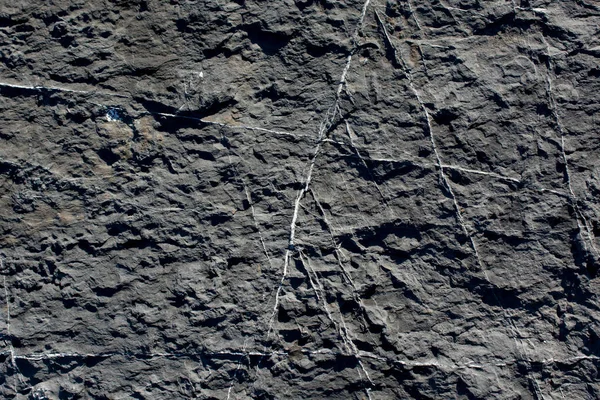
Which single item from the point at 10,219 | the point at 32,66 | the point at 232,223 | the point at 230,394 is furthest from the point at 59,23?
the point at 230,394

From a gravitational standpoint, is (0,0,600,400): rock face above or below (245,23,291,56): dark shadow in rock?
below

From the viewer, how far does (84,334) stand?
144 cm

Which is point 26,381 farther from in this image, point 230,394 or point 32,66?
point 32,66

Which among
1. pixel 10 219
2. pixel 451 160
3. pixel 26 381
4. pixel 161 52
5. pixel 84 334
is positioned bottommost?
pixel 26 381

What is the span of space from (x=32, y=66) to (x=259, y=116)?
19.3 inches

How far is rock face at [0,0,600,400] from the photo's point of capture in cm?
142

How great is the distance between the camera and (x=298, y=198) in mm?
1463

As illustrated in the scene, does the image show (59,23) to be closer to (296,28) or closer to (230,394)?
(296,28)

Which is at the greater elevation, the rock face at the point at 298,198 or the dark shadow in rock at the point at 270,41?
the dark shadow in rock at the point at 270,41

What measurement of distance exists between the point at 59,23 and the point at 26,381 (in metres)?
0.77

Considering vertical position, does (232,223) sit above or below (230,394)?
above

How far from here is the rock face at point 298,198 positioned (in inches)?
56.1

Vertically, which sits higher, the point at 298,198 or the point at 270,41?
the point at 270,41

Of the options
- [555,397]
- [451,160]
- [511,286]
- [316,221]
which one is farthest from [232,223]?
[555,397]
